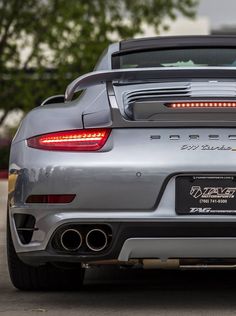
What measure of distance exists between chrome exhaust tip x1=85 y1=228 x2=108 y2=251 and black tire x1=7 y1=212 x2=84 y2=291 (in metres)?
0.65

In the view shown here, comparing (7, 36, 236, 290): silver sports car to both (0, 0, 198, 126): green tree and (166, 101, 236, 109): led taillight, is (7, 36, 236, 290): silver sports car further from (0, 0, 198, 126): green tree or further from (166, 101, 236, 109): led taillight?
(0, 0, 198, 126): green tree

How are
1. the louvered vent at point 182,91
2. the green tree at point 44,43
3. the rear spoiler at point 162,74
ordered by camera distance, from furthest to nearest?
the green tree at point 44,43 → the rear spoiler at point 162,74 → the louvered vent at point 182,91

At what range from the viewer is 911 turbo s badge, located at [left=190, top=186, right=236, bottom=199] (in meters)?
5.52

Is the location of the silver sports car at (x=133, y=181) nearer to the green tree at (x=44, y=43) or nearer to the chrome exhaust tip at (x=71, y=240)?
the chrome exhaust tip at (x=71, y=240)

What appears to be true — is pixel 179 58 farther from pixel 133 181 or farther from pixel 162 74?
pixel 133 181

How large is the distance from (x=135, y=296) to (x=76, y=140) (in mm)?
1145

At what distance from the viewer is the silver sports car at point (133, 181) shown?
5.52m

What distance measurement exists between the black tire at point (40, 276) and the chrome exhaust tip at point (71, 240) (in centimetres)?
58

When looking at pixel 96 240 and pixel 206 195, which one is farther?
pixel 96 240

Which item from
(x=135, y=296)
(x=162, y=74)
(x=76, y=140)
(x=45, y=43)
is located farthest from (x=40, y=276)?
(x=45, y=43)

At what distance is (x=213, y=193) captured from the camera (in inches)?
217

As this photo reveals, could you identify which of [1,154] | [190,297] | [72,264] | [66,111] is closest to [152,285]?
[190,297]

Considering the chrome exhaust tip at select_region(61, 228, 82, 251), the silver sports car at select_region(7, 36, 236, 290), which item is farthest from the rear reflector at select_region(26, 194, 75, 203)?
the chrome exhaust tip at select_region(61, 228, 82, 251)

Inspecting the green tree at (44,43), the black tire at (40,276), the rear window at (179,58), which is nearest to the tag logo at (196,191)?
the black tire at (40,276)
